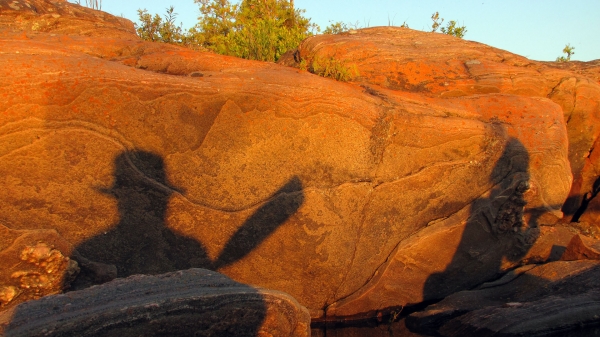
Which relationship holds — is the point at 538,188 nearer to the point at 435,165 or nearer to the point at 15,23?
the point at 435,165

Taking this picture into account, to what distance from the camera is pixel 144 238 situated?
165 inches

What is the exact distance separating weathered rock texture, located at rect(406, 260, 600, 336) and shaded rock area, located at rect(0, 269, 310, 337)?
1.81 metres

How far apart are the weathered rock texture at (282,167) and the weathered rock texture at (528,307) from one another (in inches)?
12.7

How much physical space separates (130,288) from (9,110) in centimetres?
173

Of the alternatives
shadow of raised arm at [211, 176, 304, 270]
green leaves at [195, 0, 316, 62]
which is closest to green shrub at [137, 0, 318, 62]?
green leaves at [195, 0, 316, 62]

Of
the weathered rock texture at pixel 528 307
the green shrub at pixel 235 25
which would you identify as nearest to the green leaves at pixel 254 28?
the green shrub at pixel 235 25

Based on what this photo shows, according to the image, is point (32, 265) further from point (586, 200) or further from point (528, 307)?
point (586, 200)

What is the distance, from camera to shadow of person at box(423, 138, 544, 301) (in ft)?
16.6

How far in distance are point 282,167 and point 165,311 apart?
2.01m

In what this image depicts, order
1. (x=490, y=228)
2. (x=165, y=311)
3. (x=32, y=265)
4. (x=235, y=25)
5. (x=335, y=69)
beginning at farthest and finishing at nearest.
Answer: (x=235, y=25)
(x=335, y=69)
(x=490, y=228)
(x=32, y=265)
(x=165, y=311)

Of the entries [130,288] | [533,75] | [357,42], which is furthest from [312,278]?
[533,75]

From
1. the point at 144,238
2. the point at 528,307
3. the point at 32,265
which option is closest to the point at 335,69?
the point at 144,238

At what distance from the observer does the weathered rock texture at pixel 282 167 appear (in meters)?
3.94

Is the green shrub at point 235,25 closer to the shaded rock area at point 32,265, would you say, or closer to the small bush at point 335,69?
the small bush at point 335,69
